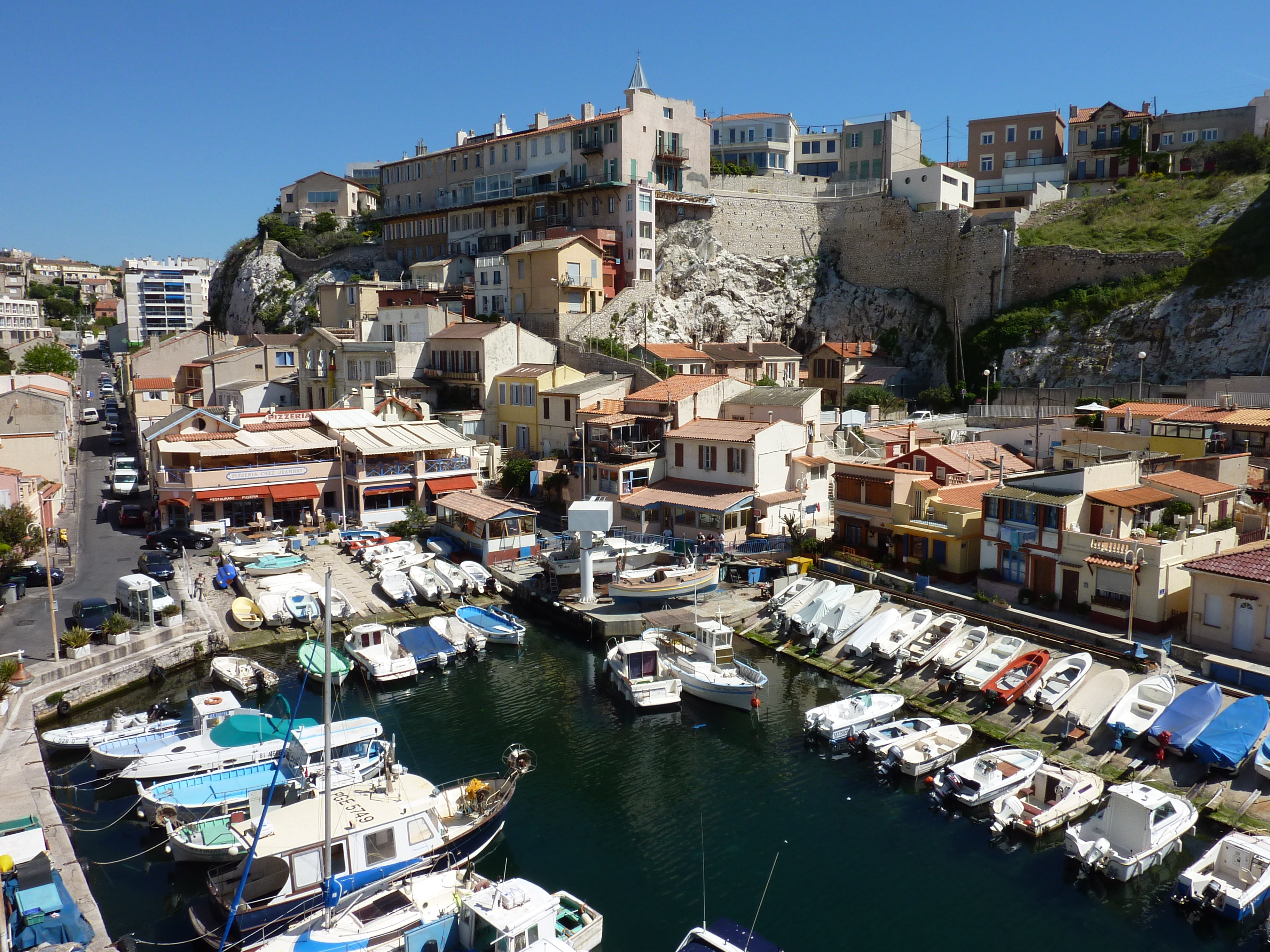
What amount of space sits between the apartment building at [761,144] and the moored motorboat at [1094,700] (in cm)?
5887

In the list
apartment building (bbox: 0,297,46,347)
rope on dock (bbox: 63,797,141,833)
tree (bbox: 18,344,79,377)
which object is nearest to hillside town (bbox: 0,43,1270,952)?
rope on dock (bbox: 63,797,141,833)

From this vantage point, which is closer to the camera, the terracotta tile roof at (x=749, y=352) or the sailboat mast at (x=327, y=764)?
the sailboat mast at (x=327, y=764)

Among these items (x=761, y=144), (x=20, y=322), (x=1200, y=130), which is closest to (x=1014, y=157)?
(x=1200, y=130)

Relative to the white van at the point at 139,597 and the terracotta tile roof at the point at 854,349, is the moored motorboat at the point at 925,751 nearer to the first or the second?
the white van at the point at 139,597

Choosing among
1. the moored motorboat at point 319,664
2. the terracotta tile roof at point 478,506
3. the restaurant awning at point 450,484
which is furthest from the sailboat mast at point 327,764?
the restaurant awning at point 450,484

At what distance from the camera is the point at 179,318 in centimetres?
12762

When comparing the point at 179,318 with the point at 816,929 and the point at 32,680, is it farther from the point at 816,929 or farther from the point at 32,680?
the point at 816,929

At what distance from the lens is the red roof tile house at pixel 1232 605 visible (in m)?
24.2

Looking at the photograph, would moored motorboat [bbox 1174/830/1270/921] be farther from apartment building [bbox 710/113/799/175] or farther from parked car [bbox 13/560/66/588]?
apartment building [bbox 710/113/799/175]

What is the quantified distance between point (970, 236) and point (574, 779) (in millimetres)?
52193

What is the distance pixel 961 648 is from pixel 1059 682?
3.29 m

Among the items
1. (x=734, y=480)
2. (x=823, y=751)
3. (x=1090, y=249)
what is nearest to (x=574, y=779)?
(x=823, y=751)

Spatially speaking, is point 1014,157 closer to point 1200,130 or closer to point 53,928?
point 1200,130

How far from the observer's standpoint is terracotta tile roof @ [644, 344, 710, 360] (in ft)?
178
